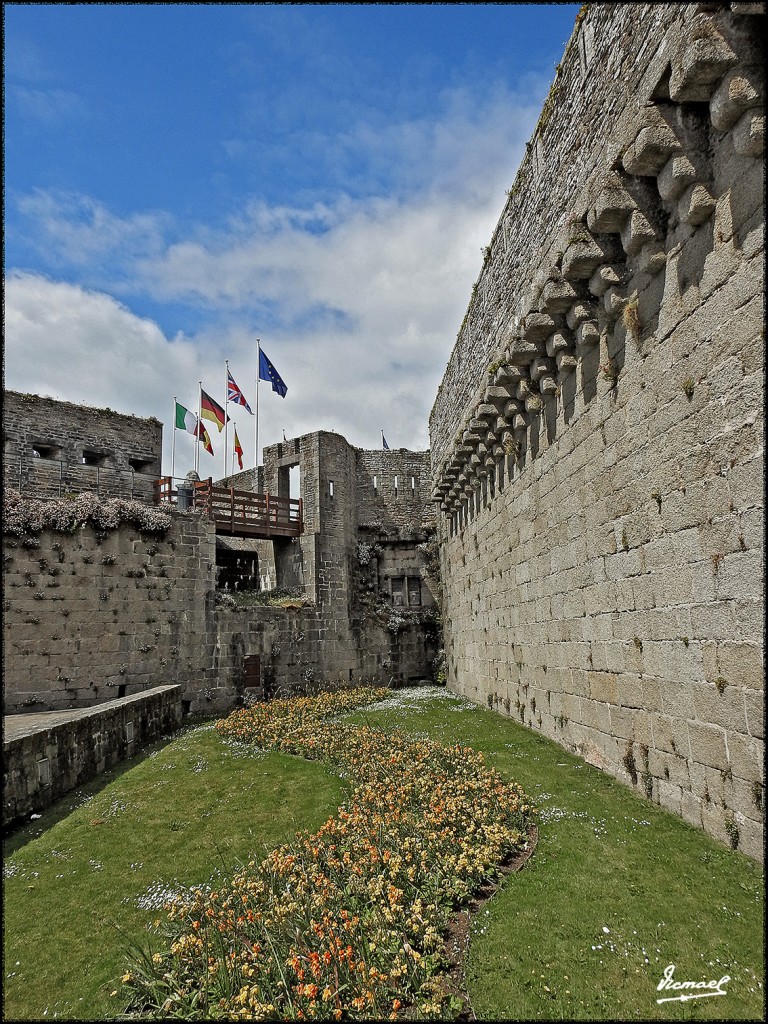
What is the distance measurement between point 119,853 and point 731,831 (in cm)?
602

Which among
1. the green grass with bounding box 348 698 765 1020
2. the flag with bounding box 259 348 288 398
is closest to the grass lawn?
the green grass with bounding box 348 698 765 1020

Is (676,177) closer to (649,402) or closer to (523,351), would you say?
(649,402)

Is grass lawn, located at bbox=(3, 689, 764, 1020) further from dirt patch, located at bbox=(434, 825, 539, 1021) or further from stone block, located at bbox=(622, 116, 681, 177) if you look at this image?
stone block, located at bbox=(622, 116, 681, 177)

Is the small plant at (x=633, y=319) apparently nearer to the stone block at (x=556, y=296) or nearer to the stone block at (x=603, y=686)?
the stone block at (x=556, y=296)

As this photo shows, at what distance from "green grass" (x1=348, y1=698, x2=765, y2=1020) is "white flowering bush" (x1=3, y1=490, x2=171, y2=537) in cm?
1343

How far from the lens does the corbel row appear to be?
4223mm

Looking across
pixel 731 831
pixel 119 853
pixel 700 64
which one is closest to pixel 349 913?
pixel 731 831

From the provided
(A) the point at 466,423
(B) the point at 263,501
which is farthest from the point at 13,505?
(A) the point at 466,423

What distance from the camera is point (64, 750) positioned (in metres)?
8.48

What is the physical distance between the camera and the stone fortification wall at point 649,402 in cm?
432

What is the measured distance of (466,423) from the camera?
38.0 feet

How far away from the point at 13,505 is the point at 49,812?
9.31 m

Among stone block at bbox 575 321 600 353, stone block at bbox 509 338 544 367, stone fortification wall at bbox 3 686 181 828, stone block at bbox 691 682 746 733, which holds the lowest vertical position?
stone fortification wall at bbox 3 686 181 828

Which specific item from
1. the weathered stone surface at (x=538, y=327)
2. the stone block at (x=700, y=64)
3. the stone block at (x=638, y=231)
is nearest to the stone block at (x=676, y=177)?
the stone block at (x=638, y=231)
